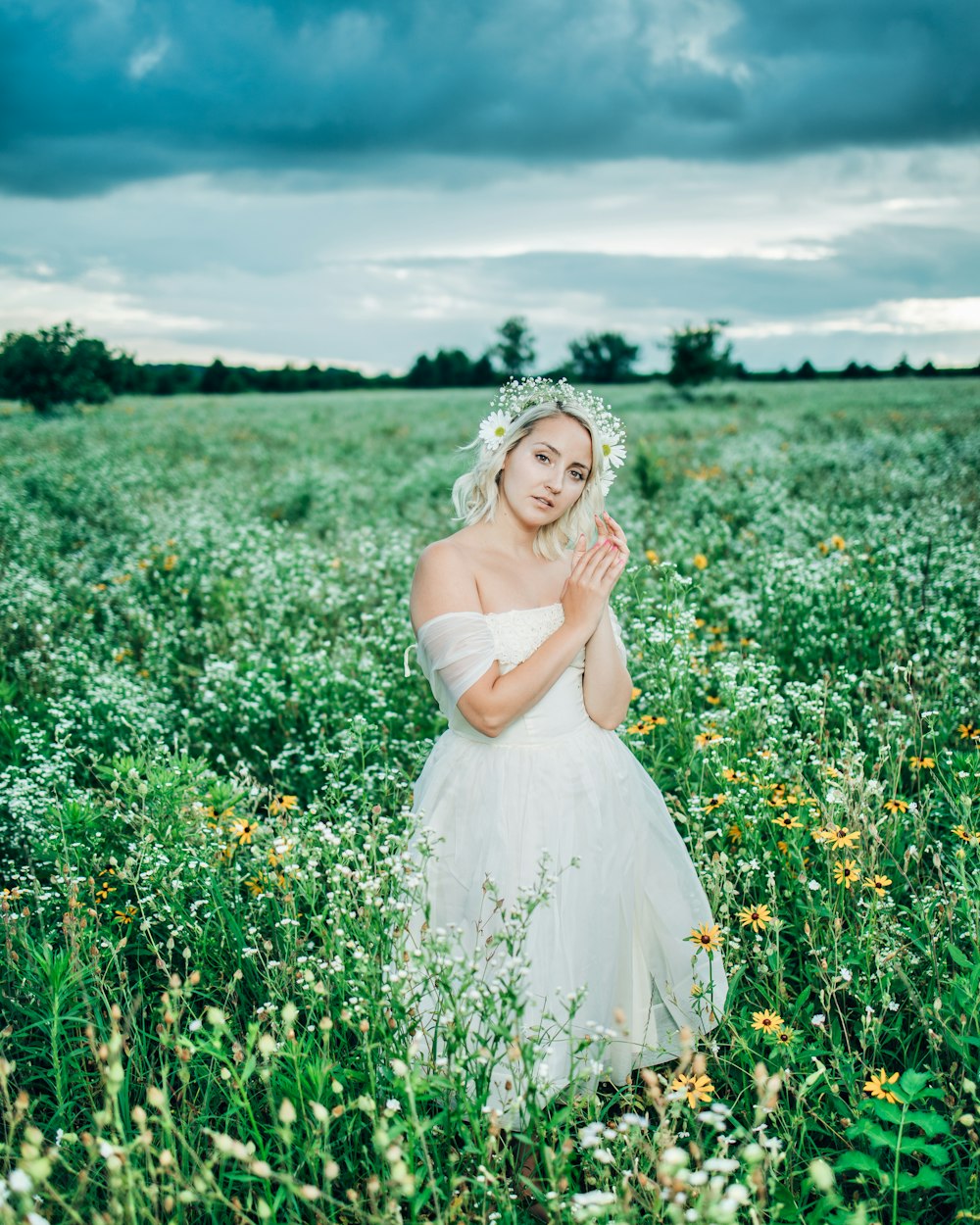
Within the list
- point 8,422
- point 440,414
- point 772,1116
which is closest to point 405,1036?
point 772,1116

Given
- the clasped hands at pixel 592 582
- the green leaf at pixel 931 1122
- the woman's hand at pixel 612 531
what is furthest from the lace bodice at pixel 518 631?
the green leaf at pixel 931 1122

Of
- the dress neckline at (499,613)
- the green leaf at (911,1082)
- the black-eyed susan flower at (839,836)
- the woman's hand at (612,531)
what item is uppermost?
the woman's hand at (612,531)

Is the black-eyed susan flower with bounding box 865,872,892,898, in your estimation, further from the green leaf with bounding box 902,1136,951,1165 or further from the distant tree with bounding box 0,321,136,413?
the distant tree with bounding box 0,321,136,413

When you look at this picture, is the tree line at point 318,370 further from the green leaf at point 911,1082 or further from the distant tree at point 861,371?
the green leaf at point 911,1082

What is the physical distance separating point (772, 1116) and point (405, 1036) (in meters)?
1.11

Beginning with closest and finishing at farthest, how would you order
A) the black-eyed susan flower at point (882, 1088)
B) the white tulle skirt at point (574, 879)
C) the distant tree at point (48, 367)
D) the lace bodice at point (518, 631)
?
1. the black-eyed susan flower at point (882, 1088)
2. the white tulle skirt at point (574, 879)
3. the lace bodice at point (518, 631)
4. the distant tree at point (48, 367)

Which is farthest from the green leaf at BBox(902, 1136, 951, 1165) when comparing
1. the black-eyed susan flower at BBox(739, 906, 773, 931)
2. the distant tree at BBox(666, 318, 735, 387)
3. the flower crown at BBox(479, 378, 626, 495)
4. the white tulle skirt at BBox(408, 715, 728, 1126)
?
the distant tree at BBox(666, 318, 735, 387)

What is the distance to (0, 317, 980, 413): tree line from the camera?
25.1m

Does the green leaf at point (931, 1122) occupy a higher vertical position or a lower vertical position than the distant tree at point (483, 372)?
lower

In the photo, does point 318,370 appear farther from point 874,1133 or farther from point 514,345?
point 874,1133

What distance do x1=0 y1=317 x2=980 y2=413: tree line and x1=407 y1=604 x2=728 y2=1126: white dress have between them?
12022 millimetres

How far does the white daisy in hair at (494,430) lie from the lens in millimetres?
3344

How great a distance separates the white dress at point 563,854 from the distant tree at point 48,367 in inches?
1017

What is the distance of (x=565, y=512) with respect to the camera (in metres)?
3.35
